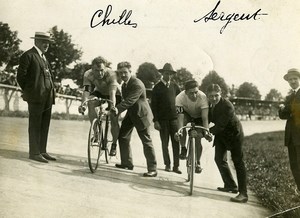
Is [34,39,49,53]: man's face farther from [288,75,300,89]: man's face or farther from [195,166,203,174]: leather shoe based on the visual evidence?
[288,75,300,89]: man's face

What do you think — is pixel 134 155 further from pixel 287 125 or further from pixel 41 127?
pixel 287 125

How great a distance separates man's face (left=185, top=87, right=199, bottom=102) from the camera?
296 centimetres

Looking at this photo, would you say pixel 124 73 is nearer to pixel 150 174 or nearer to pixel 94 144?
pixel 94 144

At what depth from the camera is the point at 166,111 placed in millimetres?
3086

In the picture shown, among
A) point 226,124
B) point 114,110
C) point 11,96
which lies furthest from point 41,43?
point 226,124

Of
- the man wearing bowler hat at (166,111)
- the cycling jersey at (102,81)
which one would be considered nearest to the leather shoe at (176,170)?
the man wearing bowler hat at (166,111)

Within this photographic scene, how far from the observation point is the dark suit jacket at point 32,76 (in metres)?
3.00

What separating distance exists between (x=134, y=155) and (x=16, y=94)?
1.01 metres

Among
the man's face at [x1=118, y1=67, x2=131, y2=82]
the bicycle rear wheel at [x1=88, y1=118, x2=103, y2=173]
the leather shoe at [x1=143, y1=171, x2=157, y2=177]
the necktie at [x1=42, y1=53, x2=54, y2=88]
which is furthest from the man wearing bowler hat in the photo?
the necktie at [x1=42, y1=53, x2=54, y2=88]

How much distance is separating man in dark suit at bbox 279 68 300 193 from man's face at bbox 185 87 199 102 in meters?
0.65

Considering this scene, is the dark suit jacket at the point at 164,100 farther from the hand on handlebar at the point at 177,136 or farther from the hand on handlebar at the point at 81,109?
the hand on handlebar at the point at 81,109

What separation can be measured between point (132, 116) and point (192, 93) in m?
0.50

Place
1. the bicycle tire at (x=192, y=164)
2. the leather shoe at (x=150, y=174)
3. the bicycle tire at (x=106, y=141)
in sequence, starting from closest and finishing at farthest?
the bicycle tire at (x=192, y=164) → the leather shoe at (x=150, y=174) → the bicycle tire at (x=106, y=141)

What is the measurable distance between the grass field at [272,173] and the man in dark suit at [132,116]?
0.76 meters
